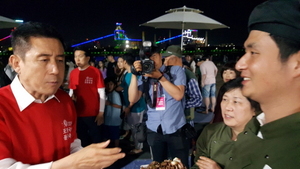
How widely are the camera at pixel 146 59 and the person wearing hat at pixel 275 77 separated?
1.38m

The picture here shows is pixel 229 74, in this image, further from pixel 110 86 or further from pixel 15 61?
pixel 15 61

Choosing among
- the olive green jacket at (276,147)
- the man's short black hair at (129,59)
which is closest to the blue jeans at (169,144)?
the olive green jacket at (276,147)

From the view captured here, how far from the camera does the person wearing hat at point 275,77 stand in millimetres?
861

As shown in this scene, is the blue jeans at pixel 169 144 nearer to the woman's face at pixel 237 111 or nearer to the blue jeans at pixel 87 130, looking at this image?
the woman's face at pixel 237 111

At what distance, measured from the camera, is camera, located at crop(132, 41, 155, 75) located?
2303 mm

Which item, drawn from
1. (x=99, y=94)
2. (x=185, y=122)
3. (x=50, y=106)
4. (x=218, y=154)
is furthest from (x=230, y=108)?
(x=99, y=94)

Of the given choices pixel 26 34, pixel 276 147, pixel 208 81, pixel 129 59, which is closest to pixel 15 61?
pixel 26 34

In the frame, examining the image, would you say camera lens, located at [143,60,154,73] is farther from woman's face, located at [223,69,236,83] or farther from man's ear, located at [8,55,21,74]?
woman's face, located at [223,69,236,83]

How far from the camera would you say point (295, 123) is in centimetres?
87

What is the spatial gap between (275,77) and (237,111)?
3.07 feet

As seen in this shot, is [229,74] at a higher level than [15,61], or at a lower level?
lower

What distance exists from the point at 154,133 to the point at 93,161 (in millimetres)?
1557

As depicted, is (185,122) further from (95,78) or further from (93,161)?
(95,78)

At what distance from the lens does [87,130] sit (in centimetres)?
391
